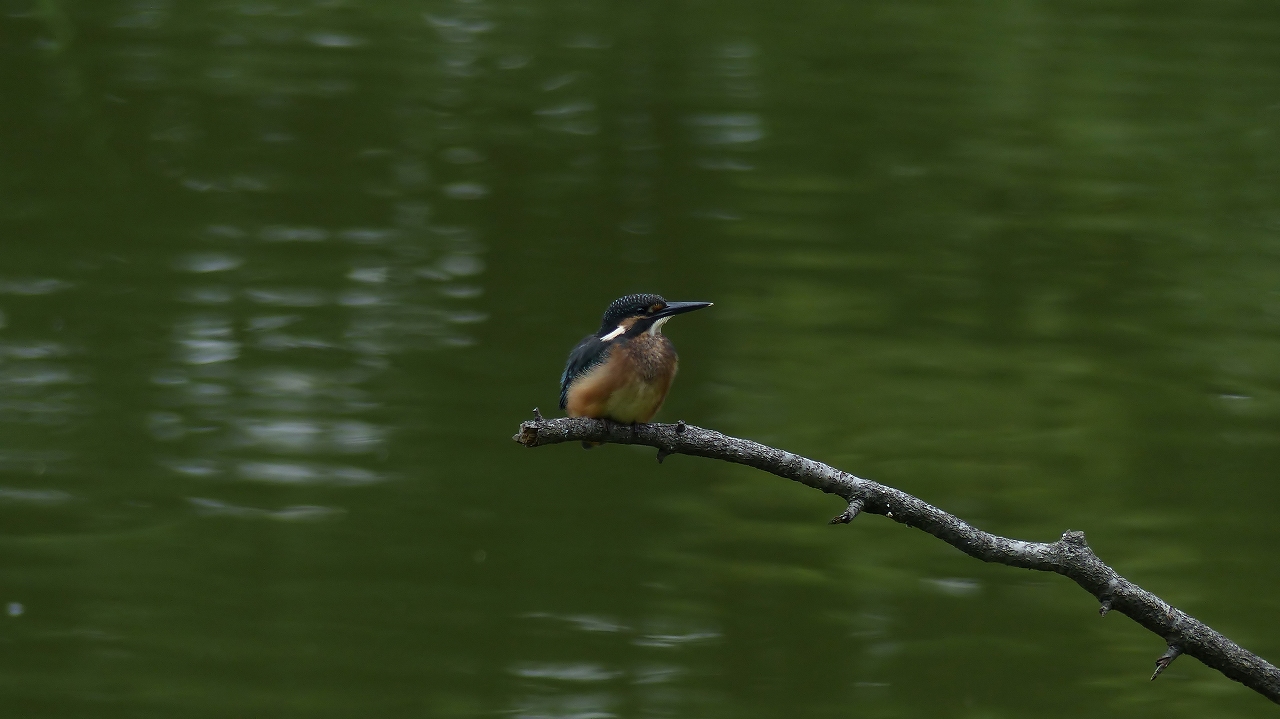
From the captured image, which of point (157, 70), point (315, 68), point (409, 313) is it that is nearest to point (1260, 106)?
point (409, 313)

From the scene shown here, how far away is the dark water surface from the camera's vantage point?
Answer: 7398 millimetres

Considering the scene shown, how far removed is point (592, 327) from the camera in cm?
885

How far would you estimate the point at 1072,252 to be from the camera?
9.91m

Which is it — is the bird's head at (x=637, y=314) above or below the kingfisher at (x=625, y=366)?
above

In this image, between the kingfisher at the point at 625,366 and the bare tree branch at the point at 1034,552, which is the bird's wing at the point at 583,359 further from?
the bare tree branch at the point at 1034,552

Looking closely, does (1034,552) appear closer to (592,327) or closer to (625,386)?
(625,386)

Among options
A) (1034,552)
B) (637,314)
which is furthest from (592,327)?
(1034,552)

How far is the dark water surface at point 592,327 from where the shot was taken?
7398 millimetres

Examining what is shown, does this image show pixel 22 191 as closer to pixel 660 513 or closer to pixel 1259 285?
pixel 660 513

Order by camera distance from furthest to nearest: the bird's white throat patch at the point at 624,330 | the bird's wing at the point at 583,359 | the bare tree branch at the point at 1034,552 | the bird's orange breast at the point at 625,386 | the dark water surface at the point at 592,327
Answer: the dark water surface at the point at 592,327
the bird's white throat patch at the point at 624,330
the bird's wing at the point at 583,359
the bird's orange breast at the point at 625,386
the bare tree branch at the point at 1034,552

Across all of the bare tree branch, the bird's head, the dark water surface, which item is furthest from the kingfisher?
the dark water surface

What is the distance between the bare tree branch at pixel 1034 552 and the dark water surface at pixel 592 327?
14.9ft

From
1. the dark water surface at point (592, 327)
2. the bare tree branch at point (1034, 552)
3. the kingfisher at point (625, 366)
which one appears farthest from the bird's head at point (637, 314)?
the dark water surface at point (592, 327)

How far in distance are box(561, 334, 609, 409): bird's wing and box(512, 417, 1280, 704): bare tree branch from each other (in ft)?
3.04
